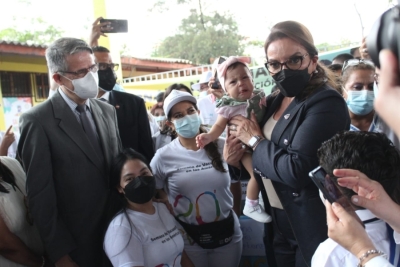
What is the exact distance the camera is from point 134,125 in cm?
330

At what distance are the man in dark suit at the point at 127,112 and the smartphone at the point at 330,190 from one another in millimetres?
2105

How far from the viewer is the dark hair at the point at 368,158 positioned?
1.43 m

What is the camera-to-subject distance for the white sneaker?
2.27 meters

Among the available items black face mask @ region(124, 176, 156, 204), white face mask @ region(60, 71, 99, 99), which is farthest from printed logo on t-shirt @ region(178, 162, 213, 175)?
white face mask @ region(60, 71, 99, 99)

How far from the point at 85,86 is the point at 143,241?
1.07 m

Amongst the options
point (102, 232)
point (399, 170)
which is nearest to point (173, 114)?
point (102, 232)

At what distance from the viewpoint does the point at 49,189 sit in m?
2.19

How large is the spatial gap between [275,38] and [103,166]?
4.44 ft

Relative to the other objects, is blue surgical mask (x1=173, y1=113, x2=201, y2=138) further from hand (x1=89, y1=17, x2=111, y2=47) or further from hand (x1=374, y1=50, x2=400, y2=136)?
hand (x1=374, y1=50, x2=400, y2=136)

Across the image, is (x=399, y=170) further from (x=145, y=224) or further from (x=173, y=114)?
(x=173, y=114)

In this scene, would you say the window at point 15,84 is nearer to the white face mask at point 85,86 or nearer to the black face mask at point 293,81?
the white face mask at point 85,86

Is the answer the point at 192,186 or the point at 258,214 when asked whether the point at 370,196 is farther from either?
the point at 192,186

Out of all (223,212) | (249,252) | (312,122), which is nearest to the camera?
(312,122)

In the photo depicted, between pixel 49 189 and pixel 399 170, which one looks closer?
pixel 399 170
